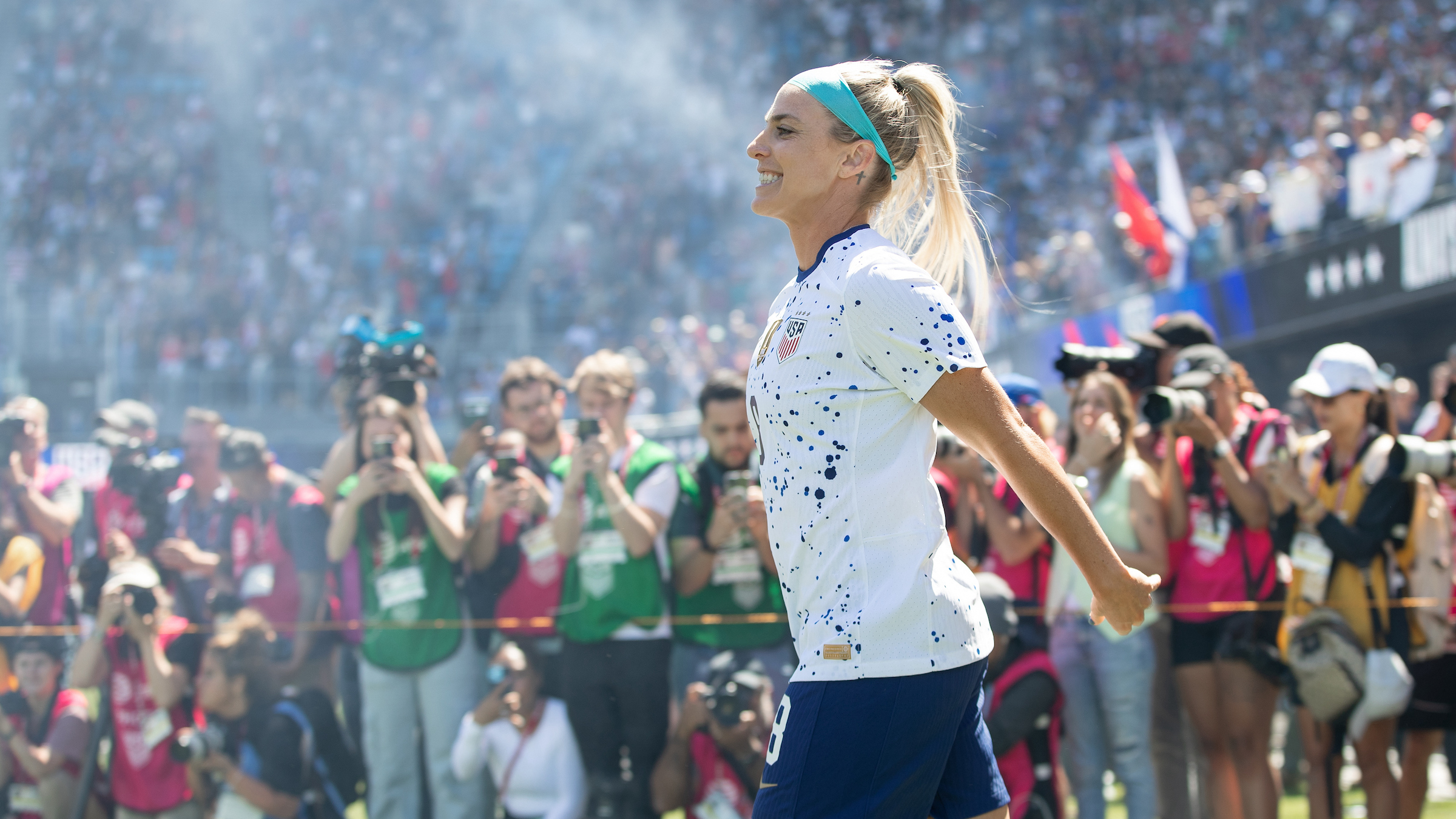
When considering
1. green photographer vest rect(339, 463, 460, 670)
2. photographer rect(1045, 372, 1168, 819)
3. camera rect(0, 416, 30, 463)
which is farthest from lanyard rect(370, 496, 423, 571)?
photographer rect(1045, 372, 1168, 819)

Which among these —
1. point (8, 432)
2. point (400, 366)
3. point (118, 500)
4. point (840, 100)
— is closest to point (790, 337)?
point (840, 100)

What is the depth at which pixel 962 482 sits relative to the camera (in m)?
4.56

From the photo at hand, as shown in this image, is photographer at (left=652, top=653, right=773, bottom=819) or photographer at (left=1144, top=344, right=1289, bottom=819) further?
photographer at (left=1144, top=344, right=1289, bottom=819)

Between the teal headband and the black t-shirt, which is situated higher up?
the teal headband

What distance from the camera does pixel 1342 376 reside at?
13.9ft

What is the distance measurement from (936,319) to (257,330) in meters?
18.1

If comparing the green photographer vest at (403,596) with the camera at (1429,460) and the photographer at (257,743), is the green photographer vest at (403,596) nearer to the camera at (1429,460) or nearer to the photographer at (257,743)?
the photographer at (257,743)

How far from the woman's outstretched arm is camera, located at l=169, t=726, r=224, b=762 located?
3534 millimetres

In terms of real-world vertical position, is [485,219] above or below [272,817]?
above

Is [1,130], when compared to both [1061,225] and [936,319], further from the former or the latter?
[936,319]

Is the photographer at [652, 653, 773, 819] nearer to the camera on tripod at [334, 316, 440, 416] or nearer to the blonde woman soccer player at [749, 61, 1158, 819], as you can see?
the camera on tripod at [334, 316, 440, 416]

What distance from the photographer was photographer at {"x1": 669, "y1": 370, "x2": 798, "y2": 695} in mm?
4469

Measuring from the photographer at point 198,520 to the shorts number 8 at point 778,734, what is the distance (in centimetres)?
339


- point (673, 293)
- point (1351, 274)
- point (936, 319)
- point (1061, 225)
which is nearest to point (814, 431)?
point (936, 319)
